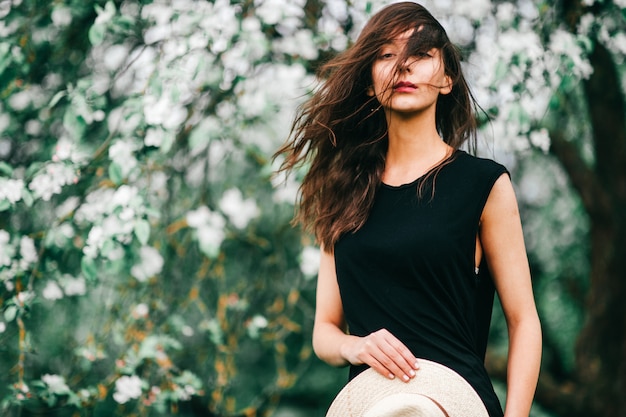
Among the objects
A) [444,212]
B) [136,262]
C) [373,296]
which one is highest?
[444,212]

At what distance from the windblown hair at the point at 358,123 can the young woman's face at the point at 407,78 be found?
0.01 metres

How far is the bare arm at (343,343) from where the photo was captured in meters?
1.42

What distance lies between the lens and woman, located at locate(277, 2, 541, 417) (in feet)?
4.79

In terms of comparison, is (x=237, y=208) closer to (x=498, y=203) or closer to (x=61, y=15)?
(x=61, y=15)

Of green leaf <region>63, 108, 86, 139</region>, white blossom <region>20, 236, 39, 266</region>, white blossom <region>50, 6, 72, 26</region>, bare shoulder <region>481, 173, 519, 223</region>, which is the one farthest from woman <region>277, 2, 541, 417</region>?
white blossom <region>50, 6, 72, 26</region>

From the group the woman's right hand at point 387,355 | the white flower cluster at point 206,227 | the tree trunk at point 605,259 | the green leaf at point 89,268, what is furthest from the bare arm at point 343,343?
the tree trunk at point 605,259

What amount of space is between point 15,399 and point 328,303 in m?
1.31

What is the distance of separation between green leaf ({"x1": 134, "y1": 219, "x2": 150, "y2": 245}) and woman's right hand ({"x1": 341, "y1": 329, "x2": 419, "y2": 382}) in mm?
976

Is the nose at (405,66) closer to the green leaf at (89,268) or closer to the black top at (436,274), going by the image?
the black top at (436,274)

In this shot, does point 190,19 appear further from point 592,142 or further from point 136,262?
point 592,142

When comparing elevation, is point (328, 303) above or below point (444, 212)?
below

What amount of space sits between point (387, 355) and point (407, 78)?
532mm

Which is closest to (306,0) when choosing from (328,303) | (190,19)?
(190,19)

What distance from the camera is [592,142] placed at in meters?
3.96
